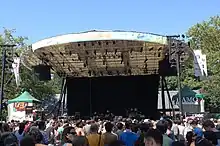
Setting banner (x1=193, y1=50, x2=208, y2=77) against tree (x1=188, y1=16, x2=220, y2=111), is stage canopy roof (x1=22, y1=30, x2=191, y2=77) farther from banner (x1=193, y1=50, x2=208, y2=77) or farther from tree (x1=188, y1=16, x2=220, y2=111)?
tree (x1=188, y1=16, x2=220, y2=111)

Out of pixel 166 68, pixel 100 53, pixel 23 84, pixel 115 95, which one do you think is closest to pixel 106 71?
pixel 115 95

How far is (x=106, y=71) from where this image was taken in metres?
30.8

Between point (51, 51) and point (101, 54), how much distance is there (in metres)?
2.91

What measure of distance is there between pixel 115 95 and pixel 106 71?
1.99 metres

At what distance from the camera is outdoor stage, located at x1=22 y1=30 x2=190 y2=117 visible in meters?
24.4

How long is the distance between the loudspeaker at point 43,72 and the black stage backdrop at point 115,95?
245 centimetres

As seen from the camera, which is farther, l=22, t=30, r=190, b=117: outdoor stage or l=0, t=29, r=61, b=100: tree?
l=0, t=29, r=61, b=100: tree

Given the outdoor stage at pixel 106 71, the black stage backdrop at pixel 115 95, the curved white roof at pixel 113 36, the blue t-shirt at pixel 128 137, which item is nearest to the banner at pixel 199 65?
the outdoor stage at pixel 106 71

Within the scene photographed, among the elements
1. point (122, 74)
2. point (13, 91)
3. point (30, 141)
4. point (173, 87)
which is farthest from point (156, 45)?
point (173, 87)

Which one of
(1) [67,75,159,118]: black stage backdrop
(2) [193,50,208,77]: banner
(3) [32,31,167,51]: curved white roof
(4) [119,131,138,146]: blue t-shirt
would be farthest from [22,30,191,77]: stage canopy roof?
(4) [119,131,138,146]: blue t-shirt

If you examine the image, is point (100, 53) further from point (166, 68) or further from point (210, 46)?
point (210, 46)

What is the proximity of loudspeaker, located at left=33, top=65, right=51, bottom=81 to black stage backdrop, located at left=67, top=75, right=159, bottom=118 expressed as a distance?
245 centimetres

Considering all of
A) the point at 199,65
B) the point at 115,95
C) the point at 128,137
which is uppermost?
the point at 199,65

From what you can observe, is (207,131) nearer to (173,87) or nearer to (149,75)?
(149,75)
